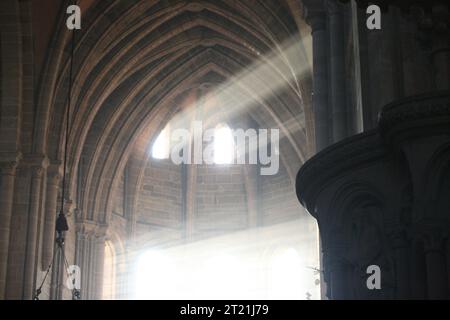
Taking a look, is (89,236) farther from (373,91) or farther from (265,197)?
(373,91)

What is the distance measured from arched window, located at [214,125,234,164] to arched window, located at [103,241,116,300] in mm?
4916

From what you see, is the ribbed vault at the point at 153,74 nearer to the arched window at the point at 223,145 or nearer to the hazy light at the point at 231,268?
the arched window at the point at 223,145

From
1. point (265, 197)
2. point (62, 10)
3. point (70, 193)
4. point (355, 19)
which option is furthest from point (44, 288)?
point (355, 19)

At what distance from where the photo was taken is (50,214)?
2667 centimetres

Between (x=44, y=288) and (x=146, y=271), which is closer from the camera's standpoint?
(x=44, y=288)

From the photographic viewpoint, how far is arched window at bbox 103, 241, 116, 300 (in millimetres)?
35500

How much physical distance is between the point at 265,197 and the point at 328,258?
2954 centimetres

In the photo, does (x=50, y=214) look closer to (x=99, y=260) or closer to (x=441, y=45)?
(x=99, y=260)

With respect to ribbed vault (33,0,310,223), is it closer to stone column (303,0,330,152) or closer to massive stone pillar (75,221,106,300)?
massive stone pillar (75,221,106,300)

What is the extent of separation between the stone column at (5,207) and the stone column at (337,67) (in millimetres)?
10540

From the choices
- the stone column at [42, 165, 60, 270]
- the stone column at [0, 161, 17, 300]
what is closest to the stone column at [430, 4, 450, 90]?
the stone column at [0, 161, 17, 300]

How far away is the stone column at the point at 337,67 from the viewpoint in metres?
16.7

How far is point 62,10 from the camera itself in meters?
26.3

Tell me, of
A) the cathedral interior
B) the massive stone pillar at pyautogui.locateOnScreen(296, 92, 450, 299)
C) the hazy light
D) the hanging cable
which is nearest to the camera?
the massive stone pillar at pyautogui.locateOnScreen(296, 92, 450, 299)
